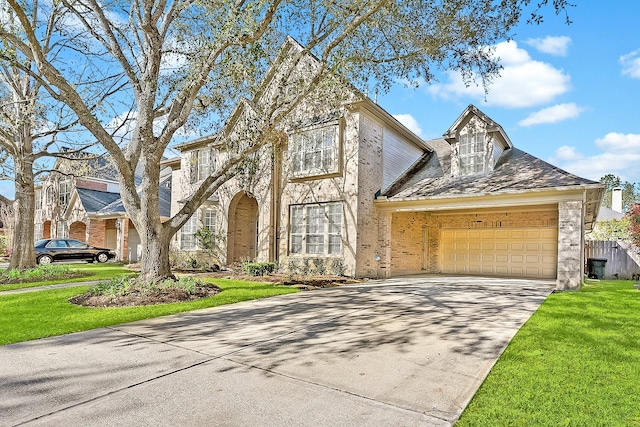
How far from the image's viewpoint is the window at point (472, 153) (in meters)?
14.2

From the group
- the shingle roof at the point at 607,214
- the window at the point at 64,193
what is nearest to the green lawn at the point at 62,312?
the window at the point at 64,193

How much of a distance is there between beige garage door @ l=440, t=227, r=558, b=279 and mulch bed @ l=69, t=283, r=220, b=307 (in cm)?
1194

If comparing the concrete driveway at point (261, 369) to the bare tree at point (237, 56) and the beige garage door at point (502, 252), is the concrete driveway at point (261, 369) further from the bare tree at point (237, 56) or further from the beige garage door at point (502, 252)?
the beige garage door at point (502, 252)

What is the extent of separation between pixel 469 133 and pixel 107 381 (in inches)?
554

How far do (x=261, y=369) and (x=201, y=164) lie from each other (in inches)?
657

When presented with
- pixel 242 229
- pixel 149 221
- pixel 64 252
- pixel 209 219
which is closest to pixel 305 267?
pixel 242 229

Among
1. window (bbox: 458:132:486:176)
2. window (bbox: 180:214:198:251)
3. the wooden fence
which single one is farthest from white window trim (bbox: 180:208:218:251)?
the wooden fence

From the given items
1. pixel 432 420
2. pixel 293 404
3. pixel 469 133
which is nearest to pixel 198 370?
pixel 293 404

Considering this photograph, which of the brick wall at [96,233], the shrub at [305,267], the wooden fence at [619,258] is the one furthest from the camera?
the brick wall at [96,233]

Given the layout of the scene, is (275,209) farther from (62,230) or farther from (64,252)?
(62,230)

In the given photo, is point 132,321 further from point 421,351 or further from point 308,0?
point 308,0

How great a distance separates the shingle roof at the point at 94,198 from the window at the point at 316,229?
17.8 m

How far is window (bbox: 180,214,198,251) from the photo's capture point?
18.8 meters

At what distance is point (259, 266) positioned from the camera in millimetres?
14352
